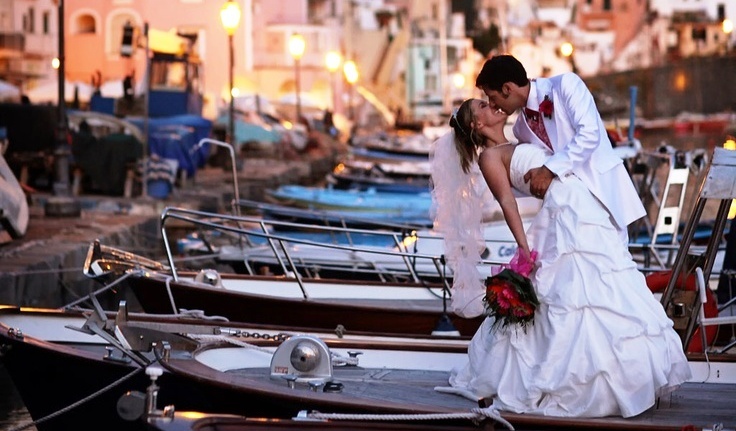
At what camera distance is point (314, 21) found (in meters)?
72.2

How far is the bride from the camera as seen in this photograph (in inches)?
272

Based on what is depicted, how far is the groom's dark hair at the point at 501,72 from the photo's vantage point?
7.08 meters

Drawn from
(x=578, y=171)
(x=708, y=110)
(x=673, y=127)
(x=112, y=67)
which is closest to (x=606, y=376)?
(x=578, y=171)

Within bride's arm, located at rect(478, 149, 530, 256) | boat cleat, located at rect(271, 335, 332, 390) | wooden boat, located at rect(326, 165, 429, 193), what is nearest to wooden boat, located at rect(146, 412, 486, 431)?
boat cleat, located at rect(271, 335, 332, 390)

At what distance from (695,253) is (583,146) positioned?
1598 millimetres

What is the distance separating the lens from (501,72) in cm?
710

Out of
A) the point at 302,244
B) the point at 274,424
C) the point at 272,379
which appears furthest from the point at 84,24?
the point at 274,424

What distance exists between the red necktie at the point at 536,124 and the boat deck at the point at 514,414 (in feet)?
4.58

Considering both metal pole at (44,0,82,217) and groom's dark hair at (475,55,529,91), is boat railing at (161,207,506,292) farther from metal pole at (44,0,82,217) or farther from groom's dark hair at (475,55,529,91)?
metal pole at (44,0,82,217)

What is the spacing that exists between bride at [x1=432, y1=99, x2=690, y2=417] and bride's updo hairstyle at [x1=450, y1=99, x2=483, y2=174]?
0.24ft

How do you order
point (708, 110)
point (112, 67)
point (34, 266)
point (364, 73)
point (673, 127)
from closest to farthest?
point (34, 266), point (112, 67), point (673, 127), point (708, 110), point (364, 73)

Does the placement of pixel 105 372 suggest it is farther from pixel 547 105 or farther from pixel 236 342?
pixel 547 105

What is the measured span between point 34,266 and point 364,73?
7961 cm

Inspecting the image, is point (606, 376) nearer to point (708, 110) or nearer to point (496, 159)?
point (496, 159)
